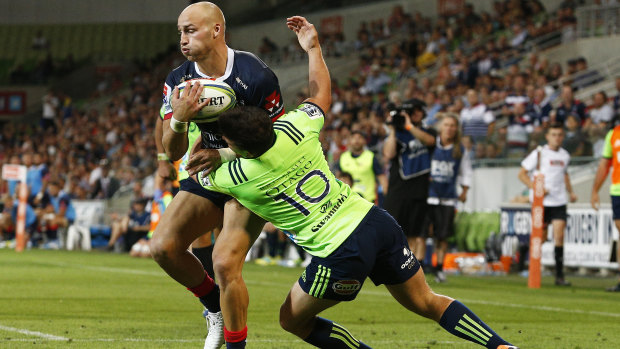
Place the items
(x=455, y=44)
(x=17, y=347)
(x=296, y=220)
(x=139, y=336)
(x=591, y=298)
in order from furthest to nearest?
(x=455, y=44)
(x=591, y=298)
(x=139, y=336)
(x=17, y=347)
(x=296, y=220)

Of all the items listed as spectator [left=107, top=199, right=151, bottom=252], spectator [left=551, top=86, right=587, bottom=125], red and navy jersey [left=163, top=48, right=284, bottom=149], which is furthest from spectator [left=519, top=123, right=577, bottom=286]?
spectator [left=107, top=199, right=151, bottom=252]

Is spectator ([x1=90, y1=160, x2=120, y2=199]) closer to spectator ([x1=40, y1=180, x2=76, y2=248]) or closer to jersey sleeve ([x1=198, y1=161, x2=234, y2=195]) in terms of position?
spectator ([x1=40, y1=180, x2=76, y2=248])

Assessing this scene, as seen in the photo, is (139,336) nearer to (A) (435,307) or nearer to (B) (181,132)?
(B) (181,132)

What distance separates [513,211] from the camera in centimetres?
1698

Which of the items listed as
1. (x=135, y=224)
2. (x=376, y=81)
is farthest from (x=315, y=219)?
(x=376, y=81)

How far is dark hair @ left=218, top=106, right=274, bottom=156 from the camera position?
194 inches

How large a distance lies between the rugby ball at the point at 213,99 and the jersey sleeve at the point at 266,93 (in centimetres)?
63

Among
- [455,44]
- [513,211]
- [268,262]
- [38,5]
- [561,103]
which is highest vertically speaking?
[38,5]

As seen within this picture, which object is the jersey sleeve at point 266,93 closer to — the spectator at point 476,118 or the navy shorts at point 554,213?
the navy shorts at point 554,213

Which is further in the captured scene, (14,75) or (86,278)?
(14,75)

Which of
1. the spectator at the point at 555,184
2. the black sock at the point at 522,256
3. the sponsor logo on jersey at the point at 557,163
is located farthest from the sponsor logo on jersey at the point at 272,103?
the black sock at the point at 522,256

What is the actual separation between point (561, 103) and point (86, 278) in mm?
9651

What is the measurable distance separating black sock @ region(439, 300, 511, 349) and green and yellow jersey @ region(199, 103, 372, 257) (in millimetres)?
732

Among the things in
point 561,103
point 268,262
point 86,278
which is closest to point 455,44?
point 561,103
